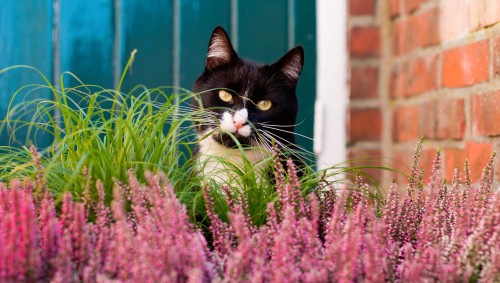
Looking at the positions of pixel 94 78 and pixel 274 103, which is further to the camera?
pixel 94 78

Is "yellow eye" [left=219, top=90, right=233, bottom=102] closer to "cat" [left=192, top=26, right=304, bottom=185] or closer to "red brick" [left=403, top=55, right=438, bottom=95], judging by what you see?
"cat" [left=192, top=26, right=304, bottom=185]

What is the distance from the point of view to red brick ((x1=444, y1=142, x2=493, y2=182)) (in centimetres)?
179

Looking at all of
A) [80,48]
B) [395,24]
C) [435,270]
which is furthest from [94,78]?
[435,270]

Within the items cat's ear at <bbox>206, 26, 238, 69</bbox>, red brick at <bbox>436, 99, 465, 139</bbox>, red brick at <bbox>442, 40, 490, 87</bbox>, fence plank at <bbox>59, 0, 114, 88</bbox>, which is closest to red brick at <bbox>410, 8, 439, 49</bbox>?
red brick at <bbox>442, 40, 490, 87</bbox>

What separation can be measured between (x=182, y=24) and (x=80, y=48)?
0.35 meters

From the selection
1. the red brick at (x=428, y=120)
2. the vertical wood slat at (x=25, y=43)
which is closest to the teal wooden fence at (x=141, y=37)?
the vertical wood slat at (x=25, y=43)

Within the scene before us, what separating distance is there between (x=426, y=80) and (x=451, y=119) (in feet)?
0.72

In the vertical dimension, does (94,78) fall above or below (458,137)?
above

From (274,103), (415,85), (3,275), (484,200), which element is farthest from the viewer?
(415,85)

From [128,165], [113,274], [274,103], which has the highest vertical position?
[274,103]

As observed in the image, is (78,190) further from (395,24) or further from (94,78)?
(395,24)

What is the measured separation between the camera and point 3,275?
A: 85 cm

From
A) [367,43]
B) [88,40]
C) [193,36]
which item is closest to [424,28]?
[367,43]

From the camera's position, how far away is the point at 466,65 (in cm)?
191
